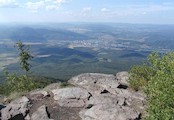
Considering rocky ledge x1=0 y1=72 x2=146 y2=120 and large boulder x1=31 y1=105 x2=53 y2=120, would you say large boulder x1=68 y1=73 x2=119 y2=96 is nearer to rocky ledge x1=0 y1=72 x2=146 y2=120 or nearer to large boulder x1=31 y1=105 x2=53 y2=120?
rocky ledge x1=0 y1=72 x2=146 y2=120

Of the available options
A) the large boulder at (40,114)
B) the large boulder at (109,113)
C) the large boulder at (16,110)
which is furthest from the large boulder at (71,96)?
the large boulder at (16,110)

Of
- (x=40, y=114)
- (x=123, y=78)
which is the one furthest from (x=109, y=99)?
(x=123, y=78)

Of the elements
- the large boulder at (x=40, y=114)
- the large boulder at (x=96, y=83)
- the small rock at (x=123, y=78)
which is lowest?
the large boulder at (x=40, y=114)

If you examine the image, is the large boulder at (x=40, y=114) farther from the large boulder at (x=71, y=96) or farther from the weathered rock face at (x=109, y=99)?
the weathered rock face at (x=109, y=99)

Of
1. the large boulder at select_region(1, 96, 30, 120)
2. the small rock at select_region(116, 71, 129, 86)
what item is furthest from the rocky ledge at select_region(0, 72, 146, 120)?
the small rock at select_region(116, 71, 129, 86)

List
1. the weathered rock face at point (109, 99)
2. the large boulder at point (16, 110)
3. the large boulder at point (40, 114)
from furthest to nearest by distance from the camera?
the large boulder at point (16, 110) → the large boulder at point (40, 114) → the weathered rock face at point (109, 99)

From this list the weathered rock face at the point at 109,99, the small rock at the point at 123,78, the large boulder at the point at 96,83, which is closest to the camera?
the weathered rock face at the point at 109,99

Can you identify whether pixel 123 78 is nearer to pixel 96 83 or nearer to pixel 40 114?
pixel 96 83

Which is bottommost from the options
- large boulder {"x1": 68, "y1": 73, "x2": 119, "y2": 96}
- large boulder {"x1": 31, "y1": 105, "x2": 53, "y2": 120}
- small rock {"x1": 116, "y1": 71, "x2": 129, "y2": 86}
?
large boulder {"x1": 31, "y1": 105, "x2": 53, "y2": 120}
